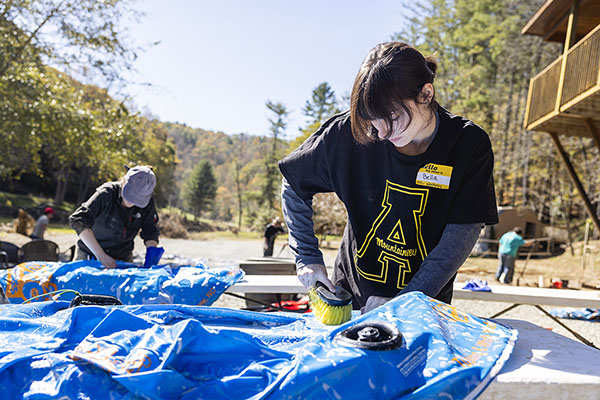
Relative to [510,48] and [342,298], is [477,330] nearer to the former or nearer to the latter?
[342,298]

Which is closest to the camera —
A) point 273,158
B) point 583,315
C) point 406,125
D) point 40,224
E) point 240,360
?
point 240,360

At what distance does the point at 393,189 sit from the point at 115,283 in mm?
2370

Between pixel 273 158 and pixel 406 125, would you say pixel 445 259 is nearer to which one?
pixel 406 125

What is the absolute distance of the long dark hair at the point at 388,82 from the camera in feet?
4.97

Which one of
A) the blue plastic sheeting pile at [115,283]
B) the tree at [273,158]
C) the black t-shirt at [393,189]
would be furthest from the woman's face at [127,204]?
the tree at [273,158]

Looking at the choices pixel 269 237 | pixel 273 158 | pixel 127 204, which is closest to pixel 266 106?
pixel 273 158

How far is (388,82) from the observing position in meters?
1.51

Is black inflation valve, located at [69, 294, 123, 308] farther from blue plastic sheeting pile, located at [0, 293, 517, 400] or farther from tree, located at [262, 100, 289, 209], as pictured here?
tree, located at [262, 100, 289, 209]

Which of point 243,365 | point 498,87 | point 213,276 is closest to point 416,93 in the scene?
point 243,365

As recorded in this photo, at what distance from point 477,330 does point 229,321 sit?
82 cm

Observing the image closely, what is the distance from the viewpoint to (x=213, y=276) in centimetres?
372

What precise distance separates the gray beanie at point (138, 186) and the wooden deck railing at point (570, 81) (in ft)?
25.1

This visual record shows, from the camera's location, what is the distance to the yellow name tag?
5.63 feet

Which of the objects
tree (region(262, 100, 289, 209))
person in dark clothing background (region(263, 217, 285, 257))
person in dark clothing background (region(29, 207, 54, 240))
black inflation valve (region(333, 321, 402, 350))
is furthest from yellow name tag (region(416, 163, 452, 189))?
tree (region(262, 100, 289, 209))
